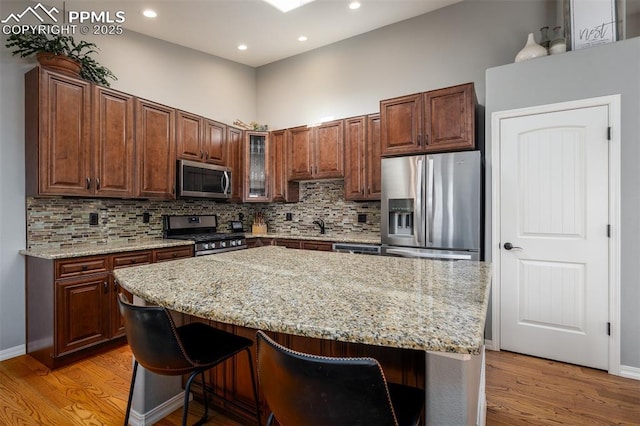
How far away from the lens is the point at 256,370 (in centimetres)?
162

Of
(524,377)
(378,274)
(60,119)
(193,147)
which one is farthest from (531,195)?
(60,119)

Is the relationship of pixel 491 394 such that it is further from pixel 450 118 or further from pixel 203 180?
pixel 203 180

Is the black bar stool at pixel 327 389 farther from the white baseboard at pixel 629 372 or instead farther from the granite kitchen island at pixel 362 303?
the white baseboard at pixel 629 372

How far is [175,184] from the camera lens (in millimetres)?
3609

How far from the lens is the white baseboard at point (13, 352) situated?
2.61m

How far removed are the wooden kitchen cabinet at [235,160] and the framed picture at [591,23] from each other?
3.78 meters

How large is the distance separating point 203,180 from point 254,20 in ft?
6.56

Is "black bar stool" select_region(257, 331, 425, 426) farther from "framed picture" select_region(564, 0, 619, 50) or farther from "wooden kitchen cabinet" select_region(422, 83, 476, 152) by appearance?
"framed picture" select_region(564, 0, 619, 50)

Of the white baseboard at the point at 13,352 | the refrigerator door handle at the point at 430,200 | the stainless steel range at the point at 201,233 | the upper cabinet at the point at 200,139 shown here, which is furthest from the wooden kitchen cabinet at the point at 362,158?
the white baseboard at the point at 13,352

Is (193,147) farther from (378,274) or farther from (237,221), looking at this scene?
(378,274)

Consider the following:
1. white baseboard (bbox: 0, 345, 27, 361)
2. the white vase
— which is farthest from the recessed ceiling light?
white baseboard (bbox: 0, 345, 27, 361)

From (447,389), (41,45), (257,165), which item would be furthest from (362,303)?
(257,165)

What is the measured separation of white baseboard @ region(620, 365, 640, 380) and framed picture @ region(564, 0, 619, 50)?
2561 mm

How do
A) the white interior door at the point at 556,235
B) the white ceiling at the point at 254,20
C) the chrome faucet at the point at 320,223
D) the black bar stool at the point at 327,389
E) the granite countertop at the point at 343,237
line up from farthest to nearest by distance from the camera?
the chrome faucet at the point at 320,223, the granite countertop at the point at 343,237, the white ceiling at the point at 254,20, the white interior door at the point at 556,235, the black bar stool at the point at 327,389
